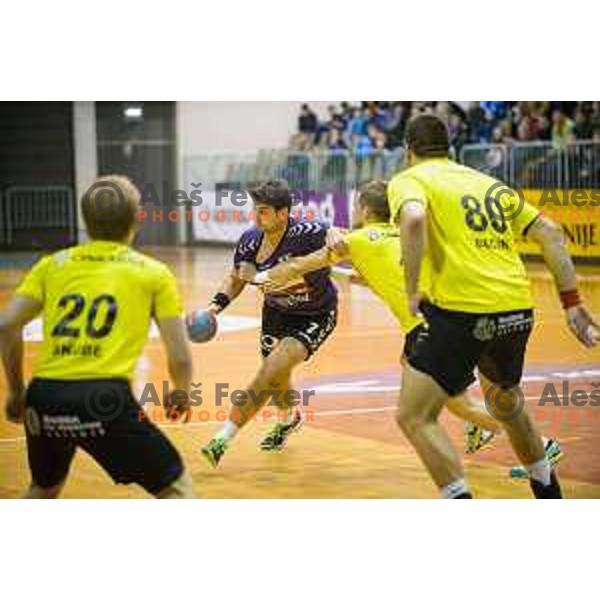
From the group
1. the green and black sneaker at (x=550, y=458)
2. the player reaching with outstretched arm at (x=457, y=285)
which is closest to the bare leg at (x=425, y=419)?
the player reaching with outstretched arm at (x=457, y=285)

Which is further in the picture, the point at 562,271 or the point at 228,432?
the point at 228,432

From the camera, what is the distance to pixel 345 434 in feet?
31.8

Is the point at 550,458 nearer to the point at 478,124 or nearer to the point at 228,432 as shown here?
the point at 228,432

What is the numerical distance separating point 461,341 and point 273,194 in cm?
241

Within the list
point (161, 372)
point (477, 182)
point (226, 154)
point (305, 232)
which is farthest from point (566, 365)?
point (226, 154)

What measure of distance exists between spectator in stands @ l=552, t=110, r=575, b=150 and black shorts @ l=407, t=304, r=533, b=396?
53.2ft

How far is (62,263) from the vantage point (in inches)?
216

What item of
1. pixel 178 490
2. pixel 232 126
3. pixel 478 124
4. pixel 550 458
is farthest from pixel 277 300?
pixel 232 126

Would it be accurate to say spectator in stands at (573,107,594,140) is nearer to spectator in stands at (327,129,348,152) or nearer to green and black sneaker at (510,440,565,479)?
spectator in stands at (327,129,348,152)

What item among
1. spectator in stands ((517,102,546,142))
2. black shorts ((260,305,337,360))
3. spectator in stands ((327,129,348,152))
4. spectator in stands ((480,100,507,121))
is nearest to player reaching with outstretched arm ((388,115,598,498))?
black shorts ((260,305,337,360))

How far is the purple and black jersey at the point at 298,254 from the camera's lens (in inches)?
344

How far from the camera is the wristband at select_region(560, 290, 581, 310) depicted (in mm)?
6680

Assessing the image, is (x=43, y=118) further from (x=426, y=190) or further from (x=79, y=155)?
(x=426, y=190)

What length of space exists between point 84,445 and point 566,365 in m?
7.97
